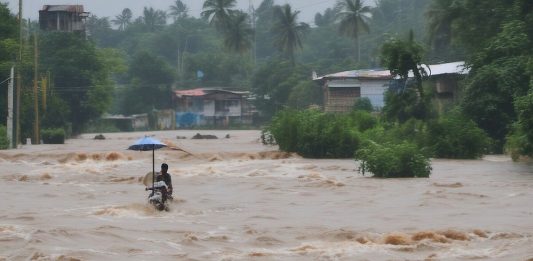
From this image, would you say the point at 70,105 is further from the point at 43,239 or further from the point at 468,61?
the point at 43,239

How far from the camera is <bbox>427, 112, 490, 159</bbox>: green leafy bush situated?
1360 inches

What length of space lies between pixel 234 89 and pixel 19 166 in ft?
228

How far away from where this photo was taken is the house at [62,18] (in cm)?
8100

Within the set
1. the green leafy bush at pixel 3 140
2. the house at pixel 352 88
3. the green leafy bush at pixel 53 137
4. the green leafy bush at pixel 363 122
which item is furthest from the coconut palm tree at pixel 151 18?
the green leafy bush at pixel 363 122

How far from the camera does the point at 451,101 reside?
51.4 metres

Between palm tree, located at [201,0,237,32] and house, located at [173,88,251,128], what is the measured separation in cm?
908

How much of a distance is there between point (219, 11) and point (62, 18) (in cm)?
2466

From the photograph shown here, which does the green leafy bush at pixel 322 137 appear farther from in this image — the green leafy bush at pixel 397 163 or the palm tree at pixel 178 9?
the palm tree at pixel 178 9

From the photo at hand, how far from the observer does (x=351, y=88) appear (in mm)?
69000

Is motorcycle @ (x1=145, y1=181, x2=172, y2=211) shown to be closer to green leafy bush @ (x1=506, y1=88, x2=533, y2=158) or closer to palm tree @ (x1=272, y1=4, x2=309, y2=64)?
green leafy bush @ (x1=506, y1=88, x2=533, y2=158)

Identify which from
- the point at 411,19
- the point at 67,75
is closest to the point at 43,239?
the point at 67,75

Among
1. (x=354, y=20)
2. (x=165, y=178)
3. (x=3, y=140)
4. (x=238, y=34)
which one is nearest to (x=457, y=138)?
(x=165, y=178)

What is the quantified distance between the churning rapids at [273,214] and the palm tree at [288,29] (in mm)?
63311

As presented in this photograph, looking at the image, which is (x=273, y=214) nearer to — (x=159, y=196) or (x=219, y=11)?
(x=159, y=196)
